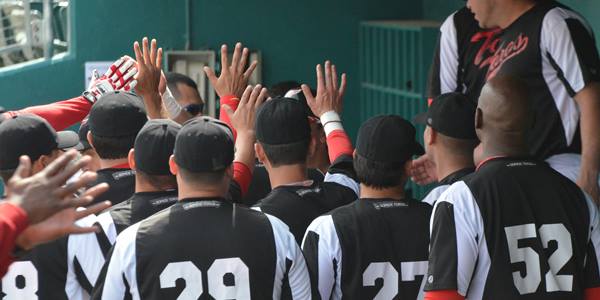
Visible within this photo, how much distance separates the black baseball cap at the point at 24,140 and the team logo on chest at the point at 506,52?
1952 millimetres

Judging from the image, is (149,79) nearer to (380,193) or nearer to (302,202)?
(302,202)

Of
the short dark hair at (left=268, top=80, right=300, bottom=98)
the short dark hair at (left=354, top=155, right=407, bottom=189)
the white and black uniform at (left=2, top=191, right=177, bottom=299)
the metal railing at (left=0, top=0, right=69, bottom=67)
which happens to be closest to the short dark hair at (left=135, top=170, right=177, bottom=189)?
the white and black uniform at (left=2, top=191, right=177, bottom=299)

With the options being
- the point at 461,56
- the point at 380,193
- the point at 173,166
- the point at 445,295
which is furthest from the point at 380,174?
the point at 461,56

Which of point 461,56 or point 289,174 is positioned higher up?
point 461,56

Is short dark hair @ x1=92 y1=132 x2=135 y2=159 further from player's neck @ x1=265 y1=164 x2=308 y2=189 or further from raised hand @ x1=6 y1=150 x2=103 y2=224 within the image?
raised hand @ x1=6 y1=150 x2=103 y2=224

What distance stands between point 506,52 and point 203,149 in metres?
1.79

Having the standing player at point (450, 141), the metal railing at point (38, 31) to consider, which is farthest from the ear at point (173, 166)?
the metal railing at point (38, 31)

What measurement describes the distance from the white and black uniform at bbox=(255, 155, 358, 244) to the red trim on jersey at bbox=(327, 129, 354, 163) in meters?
0.33

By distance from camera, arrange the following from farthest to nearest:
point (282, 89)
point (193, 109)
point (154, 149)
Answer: point (282, 89) → point (193, 109) → point (154, 149)

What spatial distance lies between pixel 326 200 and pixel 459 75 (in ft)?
3.49

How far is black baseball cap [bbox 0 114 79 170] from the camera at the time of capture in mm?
4406

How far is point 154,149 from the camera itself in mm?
4273

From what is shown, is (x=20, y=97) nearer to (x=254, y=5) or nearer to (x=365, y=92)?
(x=254, y=5)

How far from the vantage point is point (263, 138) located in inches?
184
